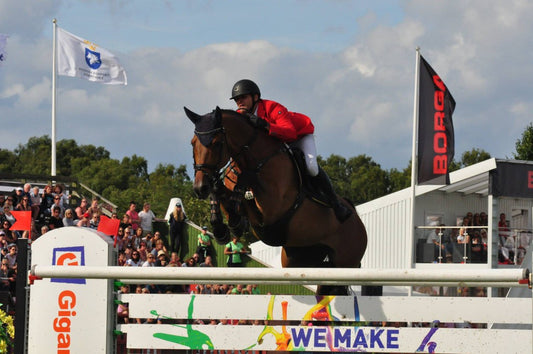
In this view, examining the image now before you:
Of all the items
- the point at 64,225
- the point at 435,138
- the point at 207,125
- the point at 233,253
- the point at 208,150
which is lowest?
the point at 233,253

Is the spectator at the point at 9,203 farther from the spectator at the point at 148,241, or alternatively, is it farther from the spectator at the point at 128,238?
the spectator at the point at 148,241

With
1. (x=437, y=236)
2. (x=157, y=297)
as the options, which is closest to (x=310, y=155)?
(x=157, y=297)

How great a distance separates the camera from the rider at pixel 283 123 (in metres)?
6.19

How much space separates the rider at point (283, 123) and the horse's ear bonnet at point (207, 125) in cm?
39

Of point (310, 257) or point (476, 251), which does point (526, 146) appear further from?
point (310, 257)

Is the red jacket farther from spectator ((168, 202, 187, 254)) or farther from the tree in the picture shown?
the tree

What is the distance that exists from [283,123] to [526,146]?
123 feet

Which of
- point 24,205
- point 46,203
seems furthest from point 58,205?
point 24,205

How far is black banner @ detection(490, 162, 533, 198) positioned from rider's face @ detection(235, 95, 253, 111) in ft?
44.3

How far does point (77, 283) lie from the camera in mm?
4633

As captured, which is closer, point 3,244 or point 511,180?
point 3,244

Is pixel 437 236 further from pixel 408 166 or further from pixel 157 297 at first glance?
pixel 408 166

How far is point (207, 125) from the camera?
5.76 metres

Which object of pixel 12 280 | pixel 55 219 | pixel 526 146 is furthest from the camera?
pixel 526 146
